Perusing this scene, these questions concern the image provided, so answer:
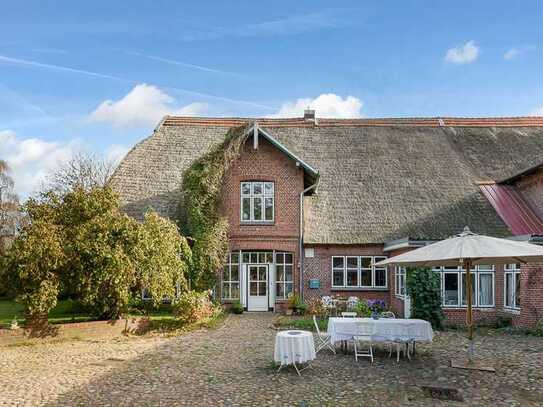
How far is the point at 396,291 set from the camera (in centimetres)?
1906

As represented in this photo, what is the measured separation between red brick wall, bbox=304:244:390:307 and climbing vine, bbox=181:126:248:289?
338 centimetres

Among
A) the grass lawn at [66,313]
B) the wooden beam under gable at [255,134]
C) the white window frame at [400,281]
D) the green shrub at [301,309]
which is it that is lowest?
the grass lawn at [66,313]

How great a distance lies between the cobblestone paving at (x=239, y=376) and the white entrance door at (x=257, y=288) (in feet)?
22.3

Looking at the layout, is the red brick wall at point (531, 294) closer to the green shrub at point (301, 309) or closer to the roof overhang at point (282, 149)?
the green shrub at point (301, 309)

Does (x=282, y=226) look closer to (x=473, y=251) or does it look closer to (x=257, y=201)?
(x=257, y=201)

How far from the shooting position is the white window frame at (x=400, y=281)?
1802 cm

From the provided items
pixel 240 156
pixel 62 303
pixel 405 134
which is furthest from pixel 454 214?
pixel 62 303

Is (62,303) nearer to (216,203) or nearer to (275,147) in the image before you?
(216,203)

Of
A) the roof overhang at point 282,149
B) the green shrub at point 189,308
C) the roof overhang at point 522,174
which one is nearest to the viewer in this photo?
the green shrub at point 189,308

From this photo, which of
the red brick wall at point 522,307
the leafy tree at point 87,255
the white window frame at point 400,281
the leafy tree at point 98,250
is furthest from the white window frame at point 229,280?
the red brick wall at point 522,307

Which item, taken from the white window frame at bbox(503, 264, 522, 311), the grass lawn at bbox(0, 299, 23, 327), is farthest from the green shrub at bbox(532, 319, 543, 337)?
the grass lawn at bbox(0, 299, 23, 327)

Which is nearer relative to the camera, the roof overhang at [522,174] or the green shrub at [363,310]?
the green shrub at [363,310]

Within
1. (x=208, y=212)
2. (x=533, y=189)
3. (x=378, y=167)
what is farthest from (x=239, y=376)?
(x=533, y=189)

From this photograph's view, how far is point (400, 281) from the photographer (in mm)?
18641
